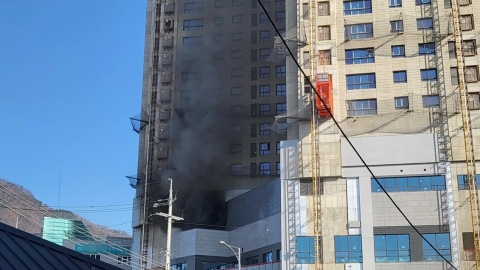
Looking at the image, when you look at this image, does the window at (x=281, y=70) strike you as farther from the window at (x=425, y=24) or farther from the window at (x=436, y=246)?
the window at (x=436, y=246)

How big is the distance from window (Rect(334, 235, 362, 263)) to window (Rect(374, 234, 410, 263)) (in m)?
1.61

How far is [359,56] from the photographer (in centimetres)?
6738

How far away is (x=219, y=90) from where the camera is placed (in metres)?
94.8

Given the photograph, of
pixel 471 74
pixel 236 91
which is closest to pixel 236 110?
pixel 236 91

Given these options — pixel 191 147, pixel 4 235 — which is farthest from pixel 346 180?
pixel 4 235

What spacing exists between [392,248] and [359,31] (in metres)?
21.9

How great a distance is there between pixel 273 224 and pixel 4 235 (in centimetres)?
5586

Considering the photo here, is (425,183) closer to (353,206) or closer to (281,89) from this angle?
(353,206)

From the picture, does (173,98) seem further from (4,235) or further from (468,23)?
(4,235)

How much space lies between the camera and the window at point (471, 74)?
6525 cm

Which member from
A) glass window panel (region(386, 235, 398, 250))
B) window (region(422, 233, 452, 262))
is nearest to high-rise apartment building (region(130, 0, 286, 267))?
glass window panel (region(386, 235, 398, 250))

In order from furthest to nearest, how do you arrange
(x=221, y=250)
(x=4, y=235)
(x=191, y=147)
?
(x=191, y=147)
(x=221, y=250)
(x=4, y=235)

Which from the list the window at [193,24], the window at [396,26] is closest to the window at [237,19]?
the window at [193,24]

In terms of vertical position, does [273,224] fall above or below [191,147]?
below
